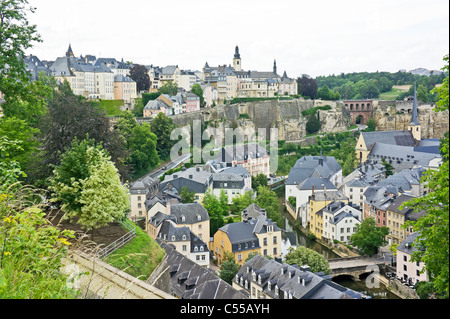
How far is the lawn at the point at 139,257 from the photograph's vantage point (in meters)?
9.98

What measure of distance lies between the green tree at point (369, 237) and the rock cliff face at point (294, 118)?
31816mm

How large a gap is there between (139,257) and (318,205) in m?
24.1

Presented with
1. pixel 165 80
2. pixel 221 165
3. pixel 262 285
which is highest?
pixel 165 80

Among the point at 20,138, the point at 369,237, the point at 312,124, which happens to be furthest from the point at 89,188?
the point at 312,124

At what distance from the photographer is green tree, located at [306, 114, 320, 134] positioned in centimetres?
6962

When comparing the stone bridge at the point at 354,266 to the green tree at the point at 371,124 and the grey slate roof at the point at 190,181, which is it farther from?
the green tree at the point at 371,124

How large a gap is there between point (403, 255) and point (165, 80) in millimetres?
50013

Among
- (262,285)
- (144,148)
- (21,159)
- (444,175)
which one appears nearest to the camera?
(444,175)

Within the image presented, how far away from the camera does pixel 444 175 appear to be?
223 inches

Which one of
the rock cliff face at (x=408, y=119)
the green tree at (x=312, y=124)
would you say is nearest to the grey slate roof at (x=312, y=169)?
the green tree at (x=312, y=124)

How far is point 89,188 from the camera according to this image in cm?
1171

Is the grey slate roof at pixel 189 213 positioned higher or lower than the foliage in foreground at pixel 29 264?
lower

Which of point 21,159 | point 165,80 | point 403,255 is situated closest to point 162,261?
point 21,159
